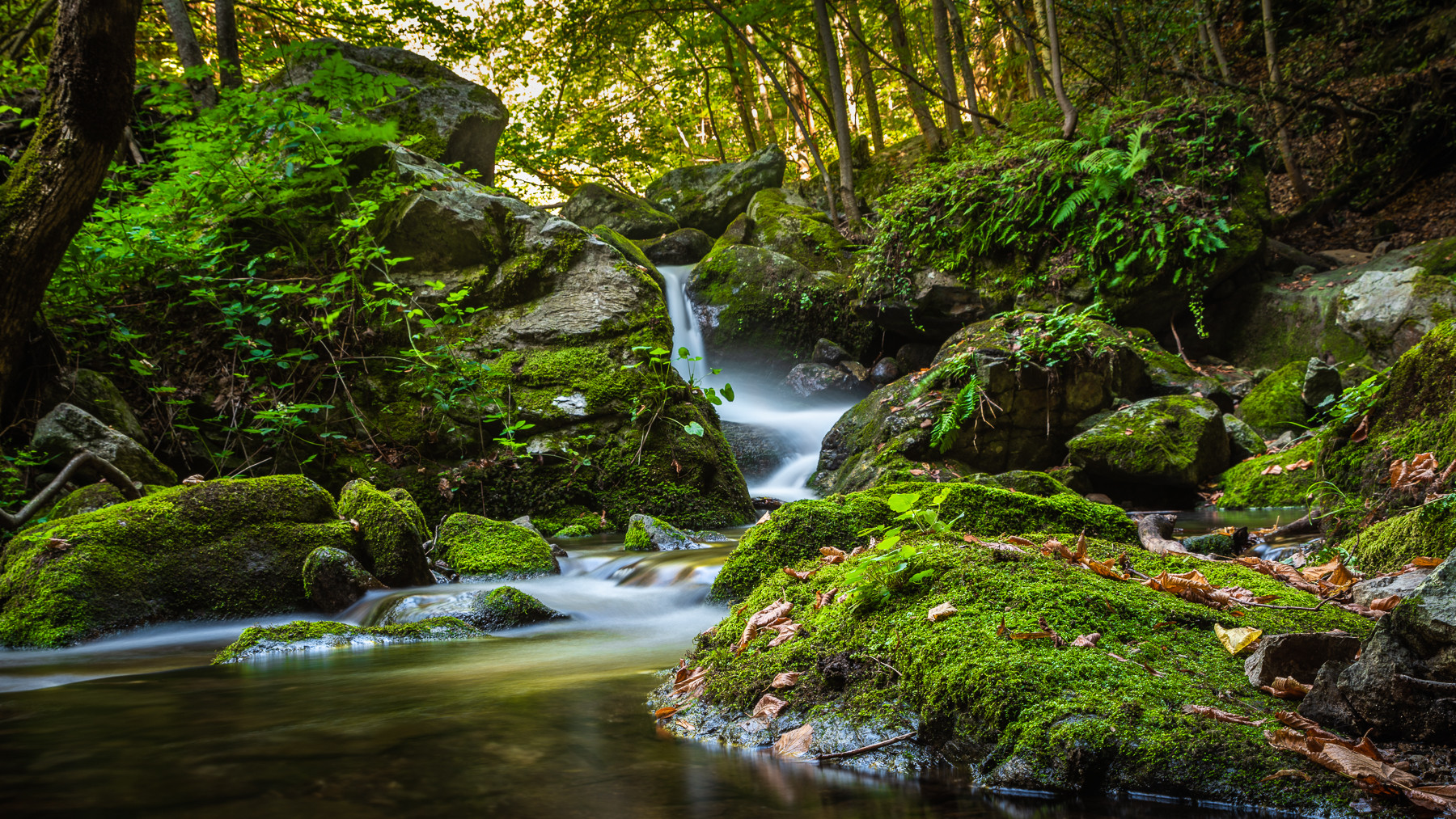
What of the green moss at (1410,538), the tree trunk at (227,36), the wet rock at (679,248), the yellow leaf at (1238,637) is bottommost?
the green moss at (1410,538)


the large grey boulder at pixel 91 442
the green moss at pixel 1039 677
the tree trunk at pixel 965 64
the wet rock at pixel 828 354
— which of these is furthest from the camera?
the tree trunk at pixel 965 64

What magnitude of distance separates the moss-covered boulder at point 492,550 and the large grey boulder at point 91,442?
233cm

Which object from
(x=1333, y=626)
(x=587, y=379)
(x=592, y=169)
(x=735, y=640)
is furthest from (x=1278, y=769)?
(x=592, y=169)

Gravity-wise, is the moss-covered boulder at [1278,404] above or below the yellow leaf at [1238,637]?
below

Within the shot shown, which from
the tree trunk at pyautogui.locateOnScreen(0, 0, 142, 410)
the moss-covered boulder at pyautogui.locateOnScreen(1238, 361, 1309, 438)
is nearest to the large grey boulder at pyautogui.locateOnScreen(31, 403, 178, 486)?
the tree trunk at pyautogui.locateOnScreen(0, 0, 142, 410)

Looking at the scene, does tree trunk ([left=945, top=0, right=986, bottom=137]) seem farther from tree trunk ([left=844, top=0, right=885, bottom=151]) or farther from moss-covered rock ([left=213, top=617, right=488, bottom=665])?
moss-covered rock ([left=213, top=617, right=488, bottom=665])

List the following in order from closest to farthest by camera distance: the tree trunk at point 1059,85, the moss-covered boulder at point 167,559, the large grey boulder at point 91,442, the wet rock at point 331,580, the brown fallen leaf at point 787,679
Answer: the brown fallen leaf at point 787,679
the moss-covered boulder at point 167,559
the wet rock at point 331,580
the large grey boulder at point 91,442
the tree trunk at point 1059,85

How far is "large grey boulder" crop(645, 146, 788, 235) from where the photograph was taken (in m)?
18.4

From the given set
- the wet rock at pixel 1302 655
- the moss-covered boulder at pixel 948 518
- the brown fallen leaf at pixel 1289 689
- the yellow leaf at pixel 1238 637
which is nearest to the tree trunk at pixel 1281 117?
the moss-covered boulder at pixel 948 518

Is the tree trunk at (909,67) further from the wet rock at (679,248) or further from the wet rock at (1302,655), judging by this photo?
the wet rock at (1302,655)

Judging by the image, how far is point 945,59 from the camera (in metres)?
14.7

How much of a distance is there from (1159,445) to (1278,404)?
7.08 feet

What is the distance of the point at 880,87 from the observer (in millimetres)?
23781

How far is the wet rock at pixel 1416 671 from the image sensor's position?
143 centimetres
